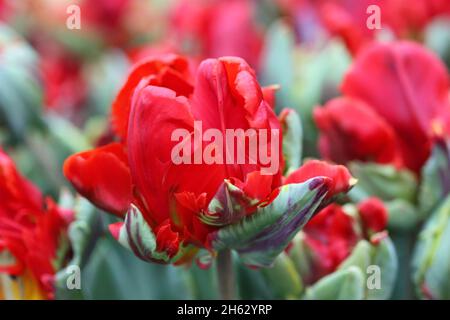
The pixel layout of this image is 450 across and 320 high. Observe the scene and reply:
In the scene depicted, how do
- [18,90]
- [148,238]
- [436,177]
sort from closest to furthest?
1. [148,238]
2. [436,177]
3. [18,90]

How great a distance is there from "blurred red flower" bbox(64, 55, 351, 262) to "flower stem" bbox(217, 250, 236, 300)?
3cm

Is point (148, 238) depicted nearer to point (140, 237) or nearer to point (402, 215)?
point (140, 237)

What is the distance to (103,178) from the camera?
37 centimetres

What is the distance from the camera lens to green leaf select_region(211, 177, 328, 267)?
1.13 feet

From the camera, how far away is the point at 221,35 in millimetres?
683

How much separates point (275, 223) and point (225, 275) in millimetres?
58

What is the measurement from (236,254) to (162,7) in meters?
0.58

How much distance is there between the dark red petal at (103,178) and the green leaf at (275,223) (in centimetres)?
5

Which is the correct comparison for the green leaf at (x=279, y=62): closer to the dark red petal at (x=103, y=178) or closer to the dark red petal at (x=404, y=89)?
the dark red petal at (x=404, y=89)

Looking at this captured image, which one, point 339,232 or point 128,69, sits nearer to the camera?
point 339,232

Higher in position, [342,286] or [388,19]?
[388,19]

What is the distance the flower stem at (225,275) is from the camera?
0.39 metres

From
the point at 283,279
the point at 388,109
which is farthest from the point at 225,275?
the point at 388,109

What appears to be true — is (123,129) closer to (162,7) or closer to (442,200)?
(442,200)
